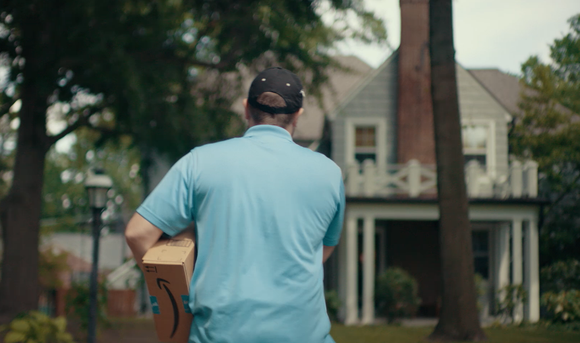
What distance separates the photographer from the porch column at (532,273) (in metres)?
16.4

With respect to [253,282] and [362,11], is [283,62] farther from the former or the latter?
[253,282]

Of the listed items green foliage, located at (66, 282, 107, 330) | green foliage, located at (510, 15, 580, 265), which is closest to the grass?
green foliage, located at (66, 282, 107, 330)

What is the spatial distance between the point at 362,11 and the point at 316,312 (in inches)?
454

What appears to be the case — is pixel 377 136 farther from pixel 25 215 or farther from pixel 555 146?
pixel 25 215

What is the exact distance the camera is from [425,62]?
63.3 ft

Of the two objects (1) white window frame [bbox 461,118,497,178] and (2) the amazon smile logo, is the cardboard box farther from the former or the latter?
(1) white window frame [bbox 461,118,497,178]

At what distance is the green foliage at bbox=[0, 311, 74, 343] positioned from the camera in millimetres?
7883

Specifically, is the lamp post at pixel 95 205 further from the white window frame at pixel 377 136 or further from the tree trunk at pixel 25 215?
the white window frame at pixel 377 136

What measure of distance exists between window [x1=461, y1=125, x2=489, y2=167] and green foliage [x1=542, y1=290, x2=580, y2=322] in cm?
554

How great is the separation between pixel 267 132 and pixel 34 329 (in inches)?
282

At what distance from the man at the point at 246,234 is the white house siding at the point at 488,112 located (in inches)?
702

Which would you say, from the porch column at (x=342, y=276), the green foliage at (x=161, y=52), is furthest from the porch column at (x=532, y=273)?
the green foliage at (x=161, y=52)

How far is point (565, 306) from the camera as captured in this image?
46.1ft

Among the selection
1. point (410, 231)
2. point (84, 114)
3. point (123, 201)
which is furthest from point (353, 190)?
point (123, 201)
